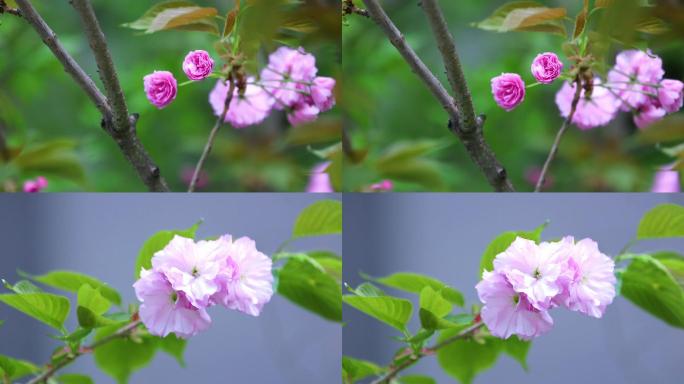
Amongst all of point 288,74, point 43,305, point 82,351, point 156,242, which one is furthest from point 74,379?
point 288,74

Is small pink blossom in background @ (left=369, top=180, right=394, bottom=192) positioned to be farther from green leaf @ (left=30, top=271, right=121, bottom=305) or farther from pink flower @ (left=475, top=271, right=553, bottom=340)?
green leaf @ (left=30, top=271, right=121, bottom=305)

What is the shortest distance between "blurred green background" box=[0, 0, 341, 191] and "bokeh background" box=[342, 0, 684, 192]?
63 mm

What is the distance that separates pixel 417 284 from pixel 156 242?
18.9 inches

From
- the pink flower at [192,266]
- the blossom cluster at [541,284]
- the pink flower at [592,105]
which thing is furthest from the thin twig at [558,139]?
the pink flower at [192,266]

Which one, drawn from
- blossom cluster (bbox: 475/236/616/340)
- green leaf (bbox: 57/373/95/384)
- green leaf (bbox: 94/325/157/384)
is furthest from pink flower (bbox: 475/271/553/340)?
green leaf (bbox: 57/373/95/384)

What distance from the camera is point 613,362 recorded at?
1.62m

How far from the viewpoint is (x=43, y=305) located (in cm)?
159

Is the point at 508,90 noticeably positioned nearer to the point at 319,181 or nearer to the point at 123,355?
the point at 319,181

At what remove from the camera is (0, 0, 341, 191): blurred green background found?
156 centimetres

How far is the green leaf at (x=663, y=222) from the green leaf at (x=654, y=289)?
0.16 ft

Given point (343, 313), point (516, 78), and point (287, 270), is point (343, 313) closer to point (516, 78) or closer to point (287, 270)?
point (287, 270)

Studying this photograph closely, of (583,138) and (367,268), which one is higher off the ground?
(583,138)

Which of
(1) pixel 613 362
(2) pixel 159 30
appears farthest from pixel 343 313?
(2) pixel 159 30

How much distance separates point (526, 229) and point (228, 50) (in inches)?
24.5
